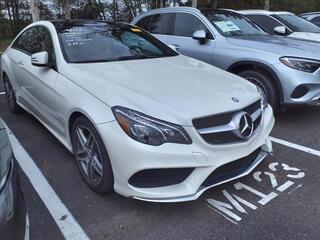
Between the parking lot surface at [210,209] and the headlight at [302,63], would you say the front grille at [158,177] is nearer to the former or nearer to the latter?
the parking lot surface at [210,209]

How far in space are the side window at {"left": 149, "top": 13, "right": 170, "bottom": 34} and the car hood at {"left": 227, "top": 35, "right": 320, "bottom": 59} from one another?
4.78 feet

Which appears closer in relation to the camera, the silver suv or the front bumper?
the front bumper

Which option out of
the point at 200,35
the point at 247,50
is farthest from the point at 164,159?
the point at 200,35

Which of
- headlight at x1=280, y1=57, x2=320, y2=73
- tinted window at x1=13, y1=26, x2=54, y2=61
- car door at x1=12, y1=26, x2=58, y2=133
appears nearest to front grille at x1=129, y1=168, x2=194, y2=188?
car door at x1=12, y1=26, x2=58, y2=133

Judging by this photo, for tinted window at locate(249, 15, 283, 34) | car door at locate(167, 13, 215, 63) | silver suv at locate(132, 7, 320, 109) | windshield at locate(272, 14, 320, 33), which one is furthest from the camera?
windshield at locate(272, 14, 320, 33)

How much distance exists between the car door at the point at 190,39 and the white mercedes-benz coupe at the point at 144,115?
1.52m

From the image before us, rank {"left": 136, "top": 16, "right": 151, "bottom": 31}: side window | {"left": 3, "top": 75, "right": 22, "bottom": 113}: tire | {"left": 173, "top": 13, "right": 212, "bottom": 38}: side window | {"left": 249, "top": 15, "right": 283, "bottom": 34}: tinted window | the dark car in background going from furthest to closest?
{"left": 249, "top": 15, "right": 283, "bottom": 34}: tinted window → {"left": 136, "top": 16, "right": 151, "bottom": 31}: side window → {"left": 173, "top": 13, "right": 212, "bottom": 38}: side window → {"left": 3, "top": 75, "right": 22, "bottom": 113}: tire → the dark car in background

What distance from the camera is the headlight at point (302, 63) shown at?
4.87m

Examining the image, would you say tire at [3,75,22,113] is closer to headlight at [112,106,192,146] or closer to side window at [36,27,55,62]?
side window at [36,27,55,62]

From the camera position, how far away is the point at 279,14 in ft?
27.6

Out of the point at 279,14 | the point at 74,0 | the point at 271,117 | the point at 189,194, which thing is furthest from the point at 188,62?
the point at 74,0

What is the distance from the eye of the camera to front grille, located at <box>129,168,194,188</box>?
110 inches

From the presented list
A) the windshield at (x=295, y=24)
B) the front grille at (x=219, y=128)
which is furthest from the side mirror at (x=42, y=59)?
the windshield at (x=295, y=24)

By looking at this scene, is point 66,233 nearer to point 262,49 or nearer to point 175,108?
point 175,108
